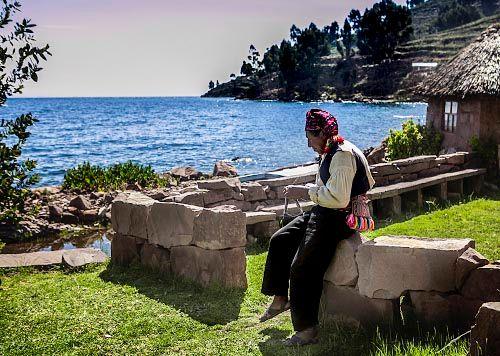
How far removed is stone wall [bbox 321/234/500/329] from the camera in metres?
5.12

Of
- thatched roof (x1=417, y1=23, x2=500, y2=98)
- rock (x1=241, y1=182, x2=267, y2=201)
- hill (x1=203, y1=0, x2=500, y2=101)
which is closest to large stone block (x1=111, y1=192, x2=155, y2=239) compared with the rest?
rock (x1=241, y1=182, x2=267, y2=201)

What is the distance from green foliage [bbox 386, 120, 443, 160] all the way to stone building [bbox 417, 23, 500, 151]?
0.89 ft

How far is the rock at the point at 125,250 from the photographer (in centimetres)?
859

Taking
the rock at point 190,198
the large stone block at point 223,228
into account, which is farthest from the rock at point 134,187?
the large stone block at point 223,228

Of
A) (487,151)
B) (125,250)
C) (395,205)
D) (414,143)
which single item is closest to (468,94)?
(487,151)

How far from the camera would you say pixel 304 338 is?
218 inches

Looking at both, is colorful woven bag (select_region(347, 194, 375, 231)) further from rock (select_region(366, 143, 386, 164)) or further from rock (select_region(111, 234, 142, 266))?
rock (select_region(366, 143, 386, 164))

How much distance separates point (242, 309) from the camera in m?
6.68

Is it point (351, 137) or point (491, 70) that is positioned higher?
point (491, 70)

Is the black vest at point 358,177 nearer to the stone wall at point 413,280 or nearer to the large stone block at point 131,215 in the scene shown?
the stone wall at point 413,280

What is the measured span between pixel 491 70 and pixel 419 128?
290 cm

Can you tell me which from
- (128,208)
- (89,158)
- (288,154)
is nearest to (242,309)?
(128,208)

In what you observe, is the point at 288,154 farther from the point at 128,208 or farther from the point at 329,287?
the point at 329,287

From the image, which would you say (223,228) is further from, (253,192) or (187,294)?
(253,192)
